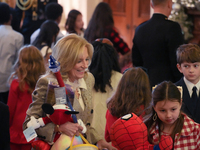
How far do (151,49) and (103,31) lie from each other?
986mm

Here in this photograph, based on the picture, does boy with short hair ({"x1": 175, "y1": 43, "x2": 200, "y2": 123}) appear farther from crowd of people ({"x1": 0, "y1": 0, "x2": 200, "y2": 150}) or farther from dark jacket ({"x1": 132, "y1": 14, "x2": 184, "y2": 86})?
dark jacket ({"x1": 132, "y1": 14, "x2": 184, "y2": 86})

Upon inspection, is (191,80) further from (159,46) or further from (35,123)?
(35,123)

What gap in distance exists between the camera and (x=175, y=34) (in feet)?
8.50

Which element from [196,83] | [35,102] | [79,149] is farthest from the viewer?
[196,83]

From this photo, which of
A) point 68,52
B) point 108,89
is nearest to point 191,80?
point 108,89

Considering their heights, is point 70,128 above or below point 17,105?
above

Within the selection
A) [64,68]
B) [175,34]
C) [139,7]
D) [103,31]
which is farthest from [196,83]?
[139,7]

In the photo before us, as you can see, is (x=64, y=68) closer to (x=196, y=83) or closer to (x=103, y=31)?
(x=196, y=83)

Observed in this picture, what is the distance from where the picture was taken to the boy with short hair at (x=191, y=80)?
2.20 meters

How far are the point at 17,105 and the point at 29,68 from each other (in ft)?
1.15

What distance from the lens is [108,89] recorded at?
2631 millimetres

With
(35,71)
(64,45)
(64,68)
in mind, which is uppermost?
(64,45)

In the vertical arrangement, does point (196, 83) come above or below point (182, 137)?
above

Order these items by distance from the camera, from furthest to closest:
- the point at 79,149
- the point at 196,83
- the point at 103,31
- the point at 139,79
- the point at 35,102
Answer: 1. the point at 103,31
2. the point at 196,83
3. the point at 139,79
4. the point at 35,102
5. the point at 79,149
